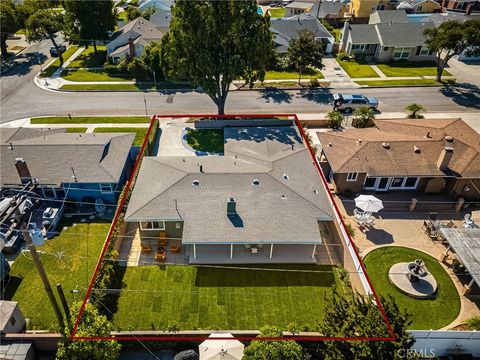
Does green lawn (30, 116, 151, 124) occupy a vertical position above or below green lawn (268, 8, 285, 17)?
below

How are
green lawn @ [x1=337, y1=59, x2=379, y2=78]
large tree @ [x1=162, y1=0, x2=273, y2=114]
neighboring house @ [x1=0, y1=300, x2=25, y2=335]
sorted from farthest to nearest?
1. green lawn @ [x1=337, y1=59, x2=379, y2=78]
2. large tree @ [x1=162, y1=0, x2=273, y2=114]
3. neighboring house @ [x1=0, y1=300, x2=25, y2=335]

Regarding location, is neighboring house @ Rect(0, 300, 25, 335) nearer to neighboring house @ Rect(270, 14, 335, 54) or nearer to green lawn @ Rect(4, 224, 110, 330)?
green lawn @ Rect(4, 224, 110, 330)

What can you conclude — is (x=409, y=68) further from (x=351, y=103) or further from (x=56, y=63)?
(x=56, y=63)

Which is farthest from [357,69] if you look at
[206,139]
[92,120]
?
[92,120]

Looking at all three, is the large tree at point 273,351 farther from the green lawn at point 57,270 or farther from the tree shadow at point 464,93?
the tree shadow at point 464,93

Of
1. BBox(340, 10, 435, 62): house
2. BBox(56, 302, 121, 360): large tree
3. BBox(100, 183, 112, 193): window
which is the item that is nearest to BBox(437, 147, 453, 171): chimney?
BBox(100, 183, 112, 193): window

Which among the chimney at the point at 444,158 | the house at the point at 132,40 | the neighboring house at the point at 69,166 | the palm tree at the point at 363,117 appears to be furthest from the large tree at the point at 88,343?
the house at the point at 132,40
